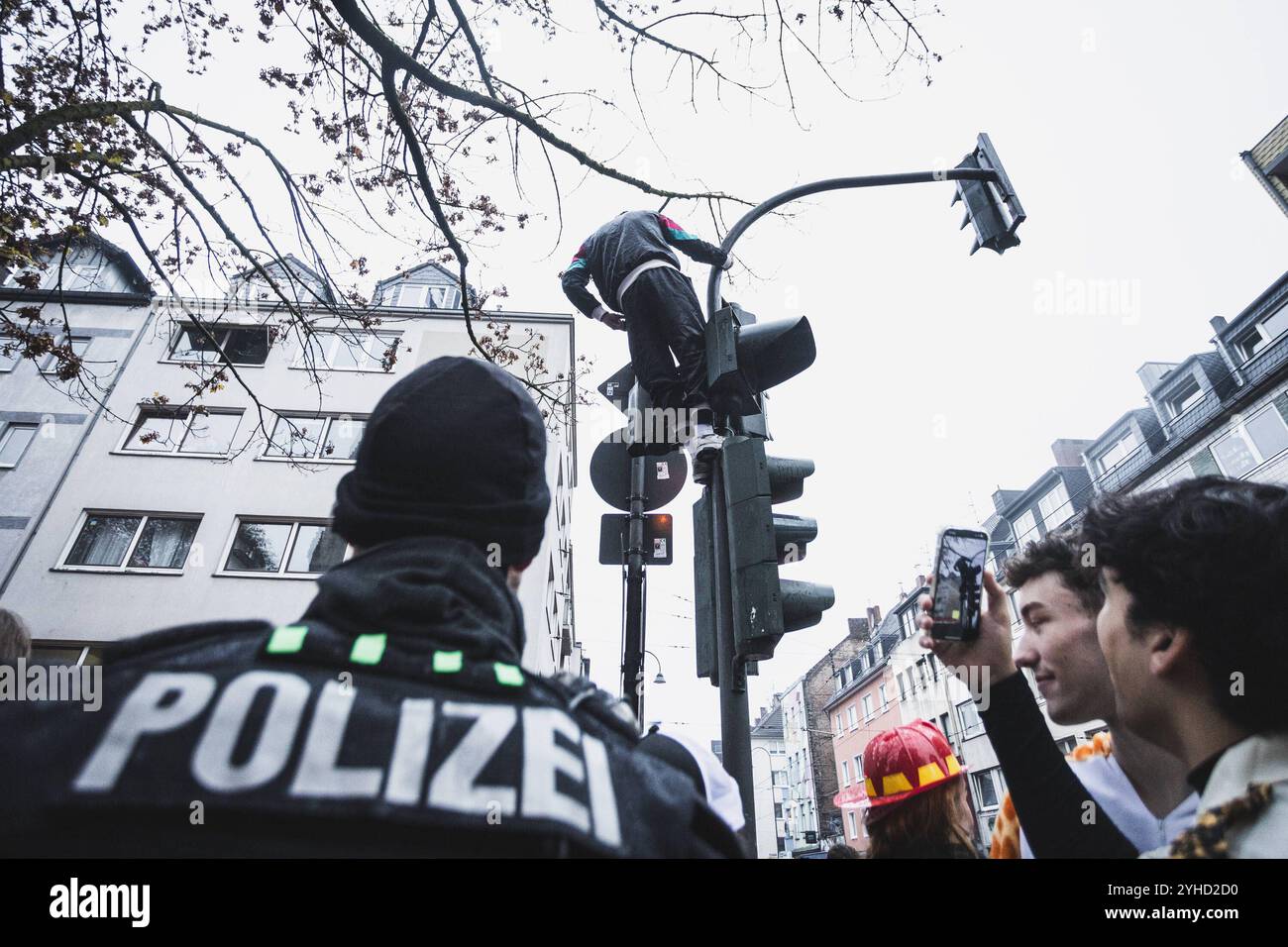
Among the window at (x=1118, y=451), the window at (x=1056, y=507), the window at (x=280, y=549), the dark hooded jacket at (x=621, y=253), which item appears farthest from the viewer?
the window at (x=1056, y=507)

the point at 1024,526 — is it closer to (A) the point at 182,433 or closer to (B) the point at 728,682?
(B) the point at 728,682

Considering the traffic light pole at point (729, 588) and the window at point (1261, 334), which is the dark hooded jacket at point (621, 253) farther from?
the window at point (1261, 334)

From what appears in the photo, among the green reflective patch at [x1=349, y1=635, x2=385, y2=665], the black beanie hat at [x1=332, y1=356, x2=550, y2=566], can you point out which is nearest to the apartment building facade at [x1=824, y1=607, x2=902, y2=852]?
the black beanie hat at [x1=332, y1=356, x2=550, y2=566]

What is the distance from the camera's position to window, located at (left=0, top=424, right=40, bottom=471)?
1753 centimetres

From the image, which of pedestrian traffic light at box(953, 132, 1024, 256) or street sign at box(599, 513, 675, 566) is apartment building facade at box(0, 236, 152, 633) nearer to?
street sign at box(599, 513, 675, 566)

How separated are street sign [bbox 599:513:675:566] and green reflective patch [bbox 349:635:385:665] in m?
3.36

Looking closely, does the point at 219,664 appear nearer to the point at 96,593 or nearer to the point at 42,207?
the point at 42,207

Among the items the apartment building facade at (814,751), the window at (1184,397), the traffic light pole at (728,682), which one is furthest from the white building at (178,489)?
the apartment building facade at (814,751)

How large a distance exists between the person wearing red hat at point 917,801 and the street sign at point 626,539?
2071 millimetres

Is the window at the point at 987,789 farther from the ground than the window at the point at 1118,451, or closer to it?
closer to it

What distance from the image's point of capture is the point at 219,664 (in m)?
0.97

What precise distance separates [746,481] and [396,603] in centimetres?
217

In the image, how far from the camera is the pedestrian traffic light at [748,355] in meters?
3.26
